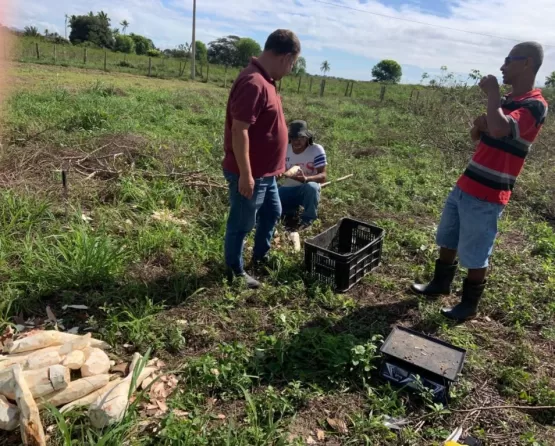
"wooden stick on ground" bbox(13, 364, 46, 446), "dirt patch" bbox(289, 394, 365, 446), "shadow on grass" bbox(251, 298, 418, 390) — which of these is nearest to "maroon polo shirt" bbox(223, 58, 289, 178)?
"shadow on grass" bbox(251, 298, 418, 390)

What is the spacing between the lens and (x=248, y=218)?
9.82 ft

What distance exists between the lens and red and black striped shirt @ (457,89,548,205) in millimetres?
2486

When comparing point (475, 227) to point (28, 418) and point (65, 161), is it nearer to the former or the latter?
point (28, 418)

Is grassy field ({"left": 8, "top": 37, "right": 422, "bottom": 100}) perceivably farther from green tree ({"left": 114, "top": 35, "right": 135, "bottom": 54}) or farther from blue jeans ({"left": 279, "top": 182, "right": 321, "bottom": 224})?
blue jeans ({"left": 279, "top": 182, "right": 321, "bottom": 224})

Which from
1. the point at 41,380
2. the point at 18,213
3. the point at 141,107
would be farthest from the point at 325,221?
the point at 141,107

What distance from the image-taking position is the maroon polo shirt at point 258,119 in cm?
260

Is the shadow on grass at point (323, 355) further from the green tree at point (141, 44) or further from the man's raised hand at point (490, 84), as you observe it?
the green tree at point (141, 44)

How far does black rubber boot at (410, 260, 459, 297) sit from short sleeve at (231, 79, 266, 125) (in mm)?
1767

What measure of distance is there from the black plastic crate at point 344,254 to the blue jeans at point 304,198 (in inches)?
24.0

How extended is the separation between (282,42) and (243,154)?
0.74m

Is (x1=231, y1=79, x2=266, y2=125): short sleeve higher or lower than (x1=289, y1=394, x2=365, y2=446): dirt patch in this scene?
higher

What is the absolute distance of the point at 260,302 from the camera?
308 cm

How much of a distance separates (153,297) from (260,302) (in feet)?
2.42

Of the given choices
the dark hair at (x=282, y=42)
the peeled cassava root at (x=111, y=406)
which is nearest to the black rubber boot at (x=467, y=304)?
the dark hair at (x=282, y=42)
